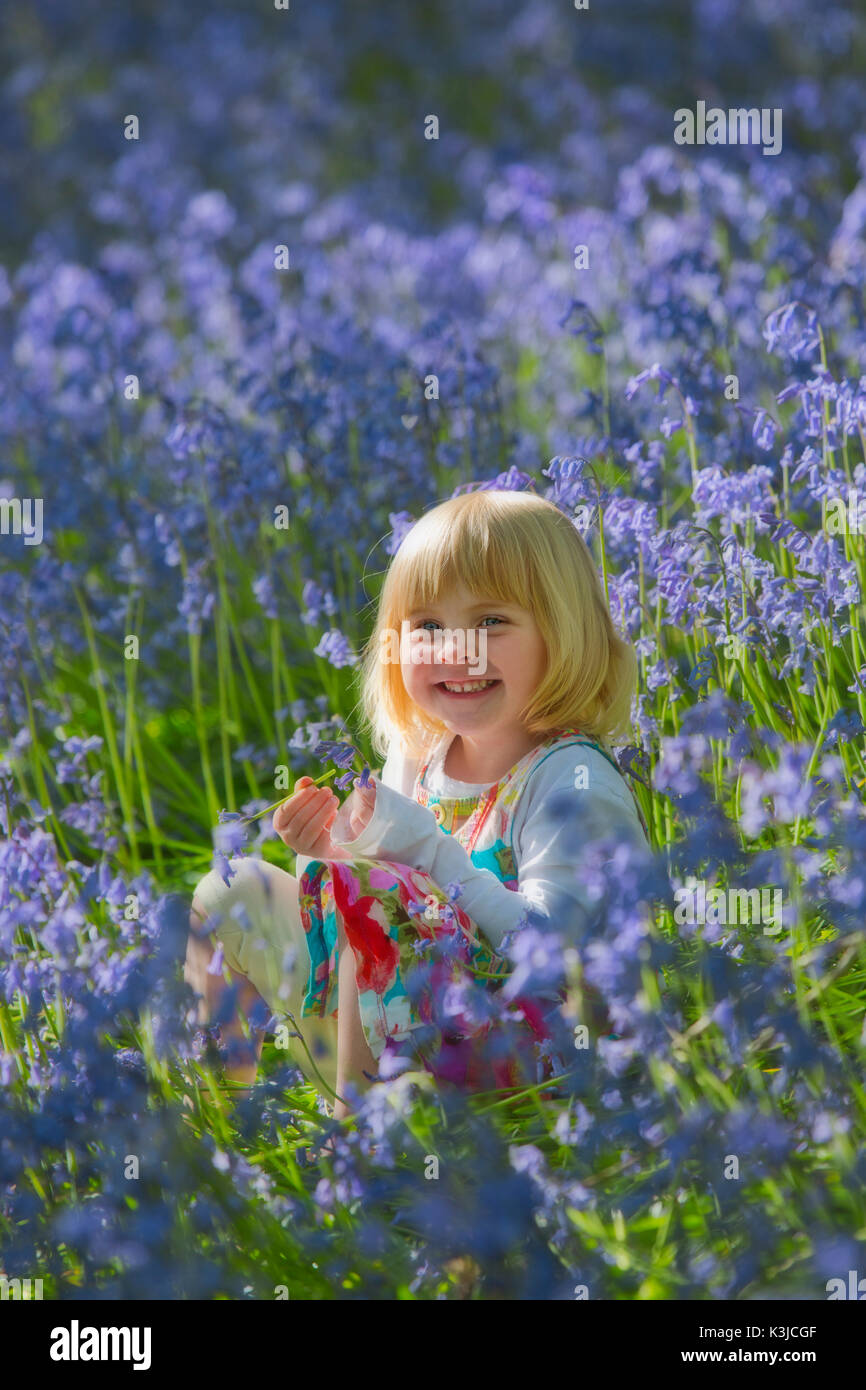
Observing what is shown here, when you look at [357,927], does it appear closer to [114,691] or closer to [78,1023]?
[78,1023]

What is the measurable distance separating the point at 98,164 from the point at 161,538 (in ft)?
24.1

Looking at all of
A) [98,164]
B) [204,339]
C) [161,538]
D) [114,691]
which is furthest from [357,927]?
[98,164]

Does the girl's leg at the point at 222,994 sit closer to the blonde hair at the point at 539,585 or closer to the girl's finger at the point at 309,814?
the girl's finger at the point at 309,814

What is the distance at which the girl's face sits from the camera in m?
A: 2.24

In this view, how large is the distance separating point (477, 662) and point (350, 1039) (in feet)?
1.90

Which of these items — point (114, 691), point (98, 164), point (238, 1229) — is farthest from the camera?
point (98, 164)

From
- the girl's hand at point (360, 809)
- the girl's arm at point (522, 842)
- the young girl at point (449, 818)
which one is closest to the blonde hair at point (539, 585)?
the young girl at point (449, 818)

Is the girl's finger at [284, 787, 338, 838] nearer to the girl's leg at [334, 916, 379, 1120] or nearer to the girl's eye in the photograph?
the girl's leg at [334, 916, 379, 1120]

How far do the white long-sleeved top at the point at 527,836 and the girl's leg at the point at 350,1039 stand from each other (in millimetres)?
160

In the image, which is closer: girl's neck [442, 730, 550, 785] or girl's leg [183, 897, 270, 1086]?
girl's leg [183, 897, 270, 1086]

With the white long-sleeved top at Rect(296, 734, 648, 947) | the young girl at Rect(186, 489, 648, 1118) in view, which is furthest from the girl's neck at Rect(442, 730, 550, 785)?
the white long-sleeved top at Rect(296, 734, 648, 947)

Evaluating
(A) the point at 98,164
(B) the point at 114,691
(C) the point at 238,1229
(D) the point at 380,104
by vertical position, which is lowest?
(C) the point at 238,1229

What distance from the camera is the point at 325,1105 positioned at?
221 centimetres

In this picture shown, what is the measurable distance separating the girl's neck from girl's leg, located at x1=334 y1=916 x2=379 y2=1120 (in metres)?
0.46
